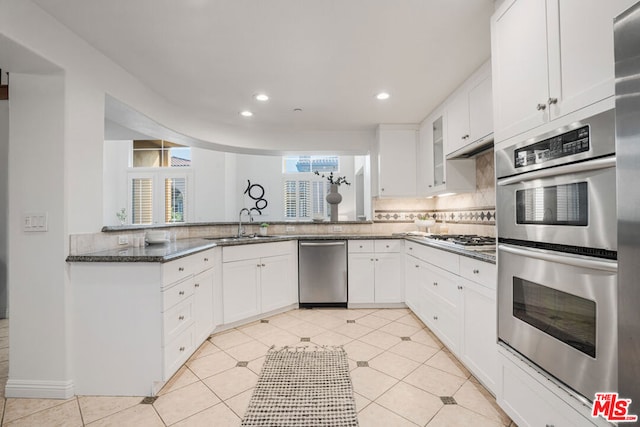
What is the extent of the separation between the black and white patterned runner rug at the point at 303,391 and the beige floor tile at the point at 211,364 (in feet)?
1.01

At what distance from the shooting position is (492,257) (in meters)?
1.69

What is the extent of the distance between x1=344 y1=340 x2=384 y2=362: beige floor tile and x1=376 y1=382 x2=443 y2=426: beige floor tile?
42 cm

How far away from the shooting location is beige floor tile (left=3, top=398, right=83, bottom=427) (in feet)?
5.20

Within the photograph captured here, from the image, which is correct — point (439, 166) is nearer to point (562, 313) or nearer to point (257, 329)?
point (562, 313)

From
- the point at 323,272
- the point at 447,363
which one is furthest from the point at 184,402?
the point at 323,272

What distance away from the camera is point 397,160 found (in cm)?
374


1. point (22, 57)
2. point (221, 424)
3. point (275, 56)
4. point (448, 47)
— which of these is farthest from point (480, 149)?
point (22, 57)

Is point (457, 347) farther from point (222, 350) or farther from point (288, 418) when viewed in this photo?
point (222, 350)

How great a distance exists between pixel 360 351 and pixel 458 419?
92 cm

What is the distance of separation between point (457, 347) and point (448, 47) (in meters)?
2.26

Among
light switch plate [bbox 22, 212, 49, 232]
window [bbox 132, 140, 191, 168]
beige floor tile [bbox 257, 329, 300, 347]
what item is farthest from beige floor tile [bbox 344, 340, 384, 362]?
window [bbox 132, 140, 191, 168]

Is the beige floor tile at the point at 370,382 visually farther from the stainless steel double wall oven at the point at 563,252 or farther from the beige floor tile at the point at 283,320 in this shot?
the beige floor tile at the point at 283,320

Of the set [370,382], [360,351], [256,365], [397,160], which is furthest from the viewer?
[397,160]

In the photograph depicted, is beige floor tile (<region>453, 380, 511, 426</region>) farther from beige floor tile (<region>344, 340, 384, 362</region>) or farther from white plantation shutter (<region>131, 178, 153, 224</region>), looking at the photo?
white plantation shutter (<region>131, 178, 153, 224</region>)
